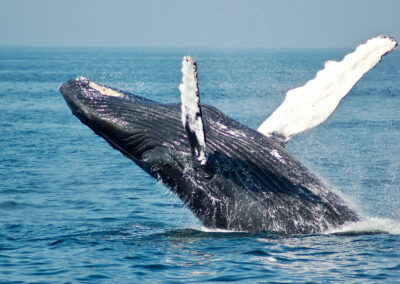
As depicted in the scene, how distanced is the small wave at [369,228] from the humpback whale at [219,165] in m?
0.12

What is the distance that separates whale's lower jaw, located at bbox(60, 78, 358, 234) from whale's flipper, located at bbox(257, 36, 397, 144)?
0.47 metres

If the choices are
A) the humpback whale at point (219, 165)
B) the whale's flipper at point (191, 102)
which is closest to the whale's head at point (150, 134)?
the humpback whale at point (219, 165)

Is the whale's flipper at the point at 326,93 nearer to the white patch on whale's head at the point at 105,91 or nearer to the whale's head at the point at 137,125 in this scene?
the whale's head at the point at 137,125

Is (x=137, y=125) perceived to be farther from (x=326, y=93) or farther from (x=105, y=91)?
(x=326, y=93)

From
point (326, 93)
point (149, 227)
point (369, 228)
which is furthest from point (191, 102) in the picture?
point (149, 227)

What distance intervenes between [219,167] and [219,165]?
23mm

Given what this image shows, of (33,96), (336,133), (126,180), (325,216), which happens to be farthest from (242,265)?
(33,96)

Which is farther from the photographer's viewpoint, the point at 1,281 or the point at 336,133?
the point at 336,133

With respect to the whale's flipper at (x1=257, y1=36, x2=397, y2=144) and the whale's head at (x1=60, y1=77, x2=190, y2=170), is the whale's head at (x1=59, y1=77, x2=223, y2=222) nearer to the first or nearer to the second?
the whale's head at (x1=60, y1=77, x2=190, y2=170)

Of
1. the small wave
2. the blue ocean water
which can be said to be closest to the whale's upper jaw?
the blue ocean water

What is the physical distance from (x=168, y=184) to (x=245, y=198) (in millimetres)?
925

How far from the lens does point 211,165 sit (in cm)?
822

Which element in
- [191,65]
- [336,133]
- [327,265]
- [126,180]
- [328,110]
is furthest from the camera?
[336,133]

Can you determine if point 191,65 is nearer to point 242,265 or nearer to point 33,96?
point 242,265
